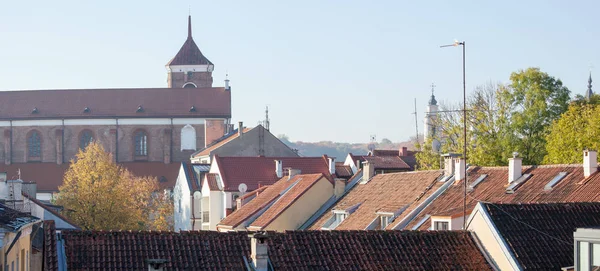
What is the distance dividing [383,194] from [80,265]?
70.7 ft

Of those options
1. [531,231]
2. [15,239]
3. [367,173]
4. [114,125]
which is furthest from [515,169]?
[114,125]

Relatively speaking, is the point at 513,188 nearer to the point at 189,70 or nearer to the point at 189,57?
the point at 189,70

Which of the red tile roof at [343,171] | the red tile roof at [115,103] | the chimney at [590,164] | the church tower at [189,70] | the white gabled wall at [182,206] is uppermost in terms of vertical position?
the church tower at [189,70]

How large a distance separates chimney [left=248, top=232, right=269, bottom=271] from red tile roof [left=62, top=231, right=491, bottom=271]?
0.31m

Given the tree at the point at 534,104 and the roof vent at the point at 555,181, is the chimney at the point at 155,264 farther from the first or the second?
the tree at the point at 534,104

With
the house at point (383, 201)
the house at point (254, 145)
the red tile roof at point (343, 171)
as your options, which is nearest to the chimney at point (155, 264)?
the house at point (383, 201)

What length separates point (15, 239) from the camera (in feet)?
63.4

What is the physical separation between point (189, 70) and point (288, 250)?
9430cm

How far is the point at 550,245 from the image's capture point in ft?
81.6

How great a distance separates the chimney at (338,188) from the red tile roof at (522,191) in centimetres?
830

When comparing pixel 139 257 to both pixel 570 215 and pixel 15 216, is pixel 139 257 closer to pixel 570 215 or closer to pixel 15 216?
pixel 15 216

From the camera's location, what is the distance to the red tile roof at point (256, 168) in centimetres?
6306

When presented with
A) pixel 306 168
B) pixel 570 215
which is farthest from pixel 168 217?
pixel 570 215

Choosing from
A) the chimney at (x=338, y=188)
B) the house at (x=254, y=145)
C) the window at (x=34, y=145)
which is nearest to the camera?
the chimney at (x=338, y=188)
